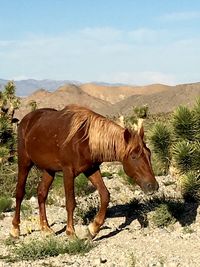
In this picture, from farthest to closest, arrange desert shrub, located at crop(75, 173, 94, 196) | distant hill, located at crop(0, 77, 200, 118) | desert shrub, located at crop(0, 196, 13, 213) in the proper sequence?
1. distant hill, located at crop(0, 77, 200, 118)
2. desert shrub, located at crop(75, 173, 94, 196)
3. desert shrub, located at crop(0, 196, 13, 213)

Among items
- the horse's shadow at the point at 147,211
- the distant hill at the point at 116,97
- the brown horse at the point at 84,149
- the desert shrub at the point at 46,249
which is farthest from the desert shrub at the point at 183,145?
the distant hill at the point at 116,97

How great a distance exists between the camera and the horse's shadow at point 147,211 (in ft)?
31.2

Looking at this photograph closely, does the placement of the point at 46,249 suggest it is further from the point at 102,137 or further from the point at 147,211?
the point at 147,211

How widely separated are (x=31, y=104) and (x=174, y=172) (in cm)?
809

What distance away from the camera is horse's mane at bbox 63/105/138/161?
8258 mm

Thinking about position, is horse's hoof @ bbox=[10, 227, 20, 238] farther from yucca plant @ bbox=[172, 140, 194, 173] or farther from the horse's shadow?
yucca plant @ bbox=[172, 140, 194, 173]

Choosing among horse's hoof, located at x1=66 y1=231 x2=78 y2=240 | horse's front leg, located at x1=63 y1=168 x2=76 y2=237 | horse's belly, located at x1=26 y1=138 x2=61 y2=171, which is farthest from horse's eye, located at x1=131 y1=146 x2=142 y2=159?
horse's hoof, located at x1=66 y1=231 x2=78 y2=240

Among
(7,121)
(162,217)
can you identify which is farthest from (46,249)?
(7,121)

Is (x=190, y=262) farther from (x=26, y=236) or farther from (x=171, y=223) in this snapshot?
(x=26, y=236)

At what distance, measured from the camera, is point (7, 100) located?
661 inches

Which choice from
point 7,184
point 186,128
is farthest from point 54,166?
point 7,184

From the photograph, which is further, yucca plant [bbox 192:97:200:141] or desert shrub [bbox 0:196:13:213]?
desert shrub [bbox 0:196:13:213]

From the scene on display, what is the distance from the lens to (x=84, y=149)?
8.38 meters

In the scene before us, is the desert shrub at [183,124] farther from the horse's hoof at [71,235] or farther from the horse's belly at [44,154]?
the horse's hoof at [71,235]
